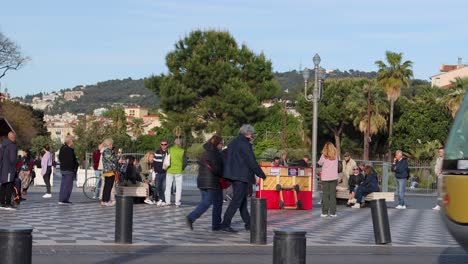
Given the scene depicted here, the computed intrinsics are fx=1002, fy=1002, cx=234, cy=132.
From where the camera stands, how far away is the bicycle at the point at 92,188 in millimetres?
27422

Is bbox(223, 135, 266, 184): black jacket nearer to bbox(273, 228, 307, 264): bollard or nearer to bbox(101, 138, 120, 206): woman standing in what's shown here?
bbox(273, 228, 307, 264): bollard

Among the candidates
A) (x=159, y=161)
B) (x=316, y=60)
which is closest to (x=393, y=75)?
(x=316, y=60)

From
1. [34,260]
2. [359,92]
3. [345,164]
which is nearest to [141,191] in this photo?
[345,164]

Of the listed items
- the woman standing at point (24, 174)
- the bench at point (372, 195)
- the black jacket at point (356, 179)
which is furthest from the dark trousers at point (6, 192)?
the bench at point (372, 195)

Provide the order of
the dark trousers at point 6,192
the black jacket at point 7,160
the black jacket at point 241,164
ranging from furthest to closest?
the dark trousers at point 6,192 < the black jacket at point 7,160 < the black jacket at point 241,164

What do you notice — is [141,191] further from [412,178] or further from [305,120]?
[305,120]

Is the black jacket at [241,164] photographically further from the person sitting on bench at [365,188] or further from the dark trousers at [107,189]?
the person sitting on bench at [365,188]

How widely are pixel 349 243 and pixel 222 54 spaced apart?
174 ft

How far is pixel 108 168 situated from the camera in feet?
80.9

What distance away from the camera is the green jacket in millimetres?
24562

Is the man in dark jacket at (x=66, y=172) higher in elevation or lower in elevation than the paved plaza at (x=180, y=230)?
higher

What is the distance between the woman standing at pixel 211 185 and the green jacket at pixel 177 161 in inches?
283

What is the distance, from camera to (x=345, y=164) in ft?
94.1

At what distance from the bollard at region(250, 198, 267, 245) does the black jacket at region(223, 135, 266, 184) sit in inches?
70.7
